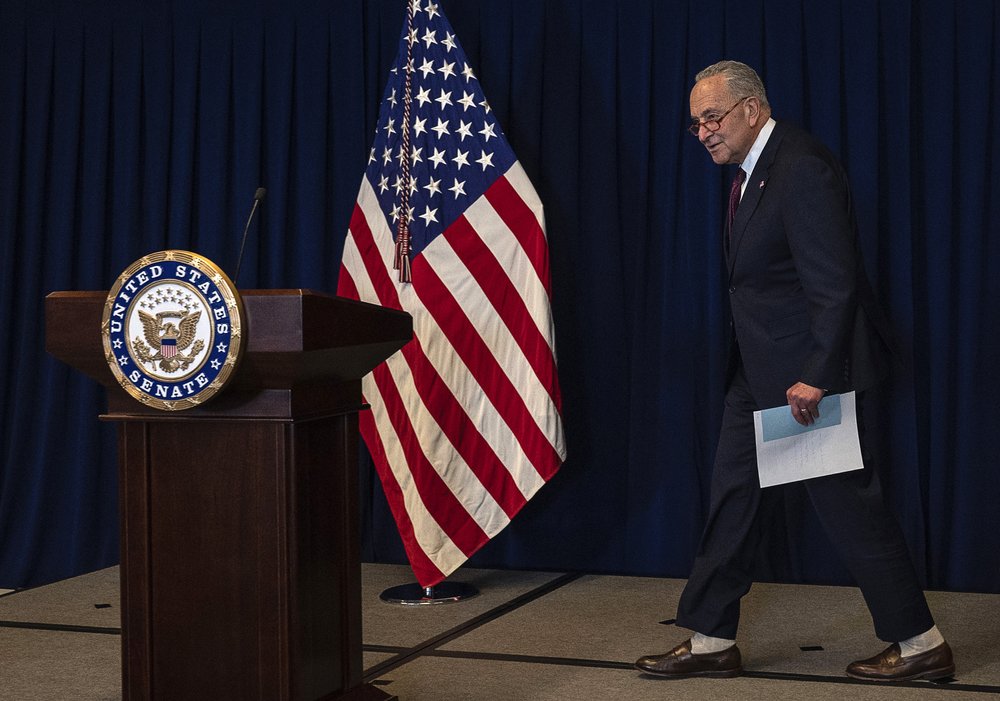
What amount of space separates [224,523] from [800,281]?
4.65ft

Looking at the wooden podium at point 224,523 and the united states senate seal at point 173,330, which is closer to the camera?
the united states senate seal at point 173,330

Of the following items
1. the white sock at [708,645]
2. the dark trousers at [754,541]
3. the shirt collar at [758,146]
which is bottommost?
the white sock at [708,645]

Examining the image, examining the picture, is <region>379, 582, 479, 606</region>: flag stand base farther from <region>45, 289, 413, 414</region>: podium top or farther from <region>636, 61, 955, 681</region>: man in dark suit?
<region>45, 289, 413, 414</region>: podium top

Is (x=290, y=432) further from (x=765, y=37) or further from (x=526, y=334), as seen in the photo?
(x=765, y=37)

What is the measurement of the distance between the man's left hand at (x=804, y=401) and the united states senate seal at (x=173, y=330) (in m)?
1.31

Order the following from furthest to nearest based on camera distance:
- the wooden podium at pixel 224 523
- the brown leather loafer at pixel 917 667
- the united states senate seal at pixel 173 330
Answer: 1. the brown leather loafer at pixel 917 667
2. the wooden podium at pixel 224 523
3. the united states senate seal at pixel 173 330

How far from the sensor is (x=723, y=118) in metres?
2.94

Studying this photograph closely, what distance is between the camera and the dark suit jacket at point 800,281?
2744mm

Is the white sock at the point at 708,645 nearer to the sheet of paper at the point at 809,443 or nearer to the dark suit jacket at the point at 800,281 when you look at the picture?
the sheet of paper at the point at 809,443

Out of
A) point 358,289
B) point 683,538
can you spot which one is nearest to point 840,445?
point 683,538

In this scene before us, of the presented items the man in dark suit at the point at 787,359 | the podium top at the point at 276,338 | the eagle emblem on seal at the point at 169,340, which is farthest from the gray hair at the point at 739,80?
the eagle emblem on seal at the point at 169,340

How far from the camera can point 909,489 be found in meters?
4.06

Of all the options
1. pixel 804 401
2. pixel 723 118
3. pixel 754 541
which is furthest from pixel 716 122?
pixel 754 541

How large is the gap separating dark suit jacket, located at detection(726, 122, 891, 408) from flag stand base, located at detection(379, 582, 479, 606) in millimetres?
1481
